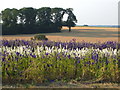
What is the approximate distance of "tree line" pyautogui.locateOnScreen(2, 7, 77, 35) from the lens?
44000 mm

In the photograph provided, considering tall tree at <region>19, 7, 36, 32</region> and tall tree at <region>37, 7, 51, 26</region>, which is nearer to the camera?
tall tree at <region>19, 7, 36, 32</region>

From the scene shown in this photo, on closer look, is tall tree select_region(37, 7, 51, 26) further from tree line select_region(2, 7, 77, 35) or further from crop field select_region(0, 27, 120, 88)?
crop field select_region(0, 27, 120, 88)

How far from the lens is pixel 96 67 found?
6.29 m

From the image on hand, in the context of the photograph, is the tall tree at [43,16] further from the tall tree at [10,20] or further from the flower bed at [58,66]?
the flower bed at [58,66]

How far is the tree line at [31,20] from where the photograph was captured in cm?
4400

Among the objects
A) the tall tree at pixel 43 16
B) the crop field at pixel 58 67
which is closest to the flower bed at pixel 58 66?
the crop field at pixel 58 67

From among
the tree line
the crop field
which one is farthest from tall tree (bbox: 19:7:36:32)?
the crop field

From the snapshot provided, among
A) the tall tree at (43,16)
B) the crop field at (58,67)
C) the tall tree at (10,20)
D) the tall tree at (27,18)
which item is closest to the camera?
the crop field at (58,67)

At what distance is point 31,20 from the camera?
4719 cm

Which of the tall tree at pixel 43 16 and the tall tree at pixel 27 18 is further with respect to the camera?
the tall tree at pixel 43 16

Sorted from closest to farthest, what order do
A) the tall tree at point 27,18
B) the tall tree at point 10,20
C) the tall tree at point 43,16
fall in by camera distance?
the tall tree at point 10,20 → the tall tree at point 27,18 → the tall tree at point 43,16

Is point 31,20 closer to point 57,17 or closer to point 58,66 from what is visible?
point 57,17

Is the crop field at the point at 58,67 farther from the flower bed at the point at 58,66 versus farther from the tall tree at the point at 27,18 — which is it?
the tall tree at the point at 27,18

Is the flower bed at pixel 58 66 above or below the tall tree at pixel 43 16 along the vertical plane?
below
